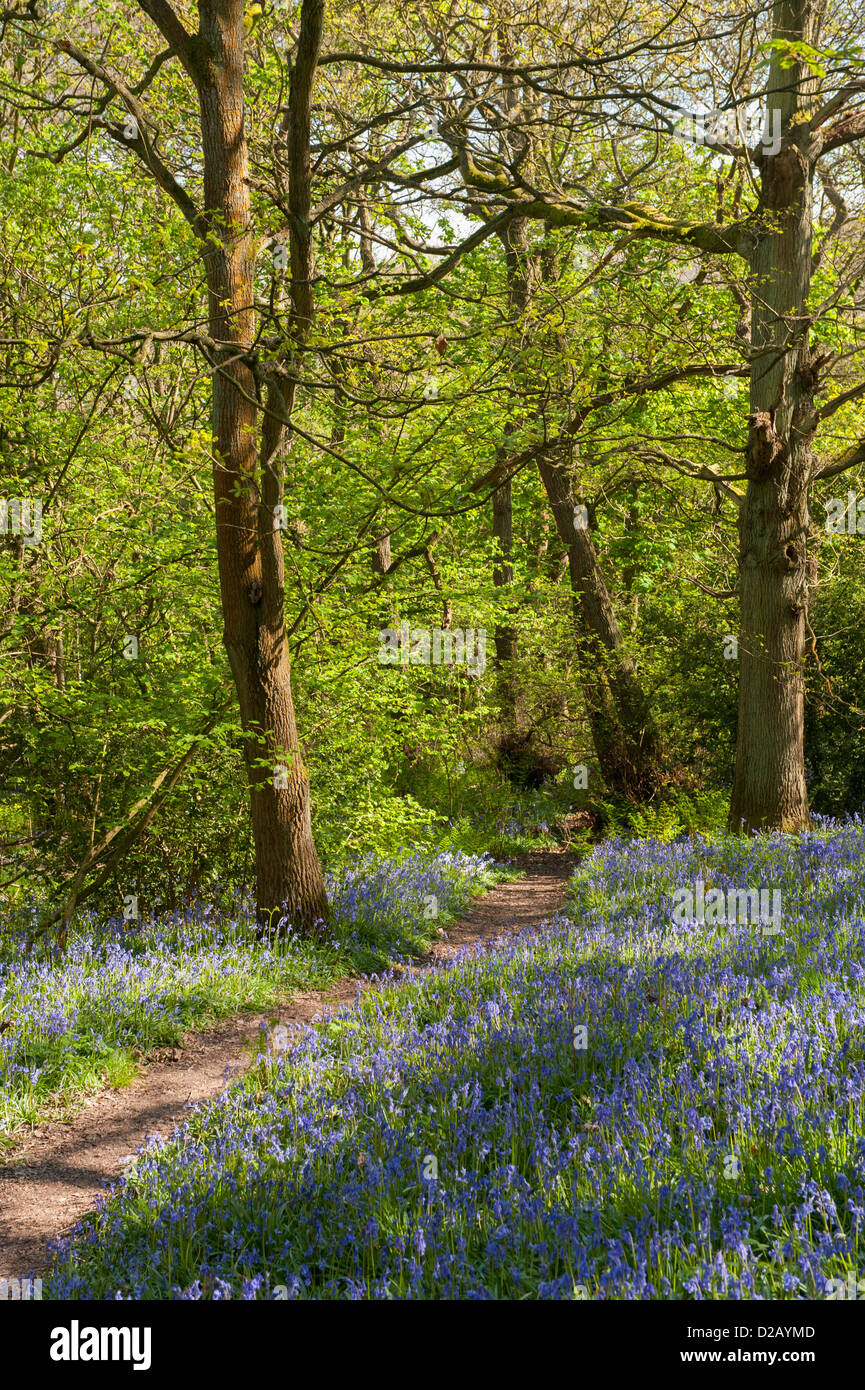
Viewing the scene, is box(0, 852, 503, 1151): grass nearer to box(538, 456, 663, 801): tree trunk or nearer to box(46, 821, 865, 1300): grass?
box(46, 821, 865, 1300): grass

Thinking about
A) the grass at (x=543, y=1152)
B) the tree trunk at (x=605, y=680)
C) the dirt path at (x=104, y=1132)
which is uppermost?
the tree trunk at (x=605, y=680)

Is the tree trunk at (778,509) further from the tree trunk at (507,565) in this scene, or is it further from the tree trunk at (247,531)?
the tree trunk at (247,531)

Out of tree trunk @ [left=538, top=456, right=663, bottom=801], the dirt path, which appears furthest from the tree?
tree trunk @ [left=538, top=456, right=663, bottom=801]

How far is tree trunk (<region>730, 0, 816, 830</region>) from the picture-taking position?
31.8ft

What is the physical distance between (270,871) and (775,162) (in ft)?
26.8

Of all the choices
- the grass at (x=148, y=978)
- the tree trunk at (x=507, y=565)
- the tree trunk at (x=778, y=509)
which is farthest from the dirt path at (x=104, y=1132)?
the tree trunk at (x=507, y=565)

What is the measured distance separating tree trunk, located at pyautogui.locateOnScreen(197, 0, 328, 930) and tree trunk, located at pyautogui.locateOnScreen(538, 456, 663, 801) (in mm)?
7021

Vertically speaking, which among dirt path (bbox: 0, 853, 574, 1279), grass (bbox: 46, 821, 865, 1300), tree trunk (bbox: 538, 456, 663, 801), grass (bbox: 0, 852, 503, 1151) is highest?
tree trunk (bbox: 538, 456, 663, 801)

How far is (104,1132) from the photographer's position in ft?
17.7

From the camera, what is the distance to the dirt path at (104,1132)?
4434 millimetres

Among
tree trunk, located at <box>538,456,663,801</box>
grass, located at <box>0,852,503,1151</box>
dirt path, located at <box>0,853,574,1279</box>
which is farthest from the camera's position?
tree trunk, located at <box>538,456,663,801</box>

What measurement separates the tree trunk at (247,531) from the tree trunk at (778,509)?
4.78m

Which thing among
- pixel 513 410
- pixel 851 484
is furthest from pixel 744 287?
pixel 851 484
